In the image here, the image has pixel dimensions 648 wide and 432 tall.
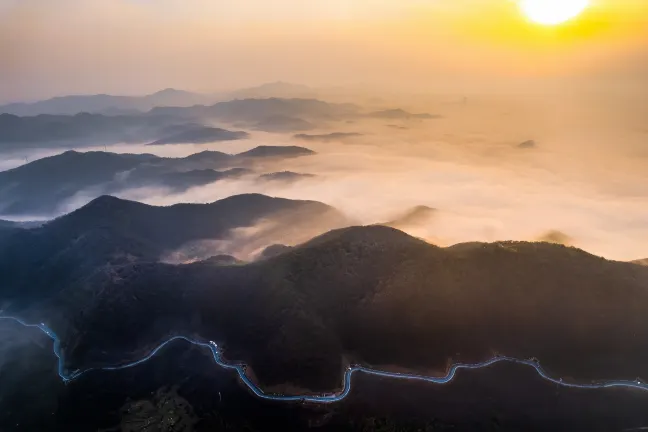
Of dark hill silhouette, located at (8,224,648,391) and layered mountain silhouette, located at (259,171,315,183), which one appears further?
layered mountain silhouette, located at (259,171,315,183)

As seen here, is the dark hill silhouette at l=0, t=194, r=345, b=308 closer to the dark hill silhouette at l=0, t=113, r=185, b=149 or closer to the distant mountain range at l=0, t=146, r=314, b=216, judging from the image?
the distant mountain range at l=0, t=146, r=314, b=216

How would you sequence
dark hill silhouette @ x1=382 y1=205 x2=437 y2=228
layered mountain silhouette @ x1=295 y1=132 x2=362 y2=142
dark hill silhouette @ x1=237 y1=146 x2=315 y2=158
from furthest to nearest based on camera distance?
layered mountain silhouette @ x1=295 y1=132 x2=362 y2=142 → dark hill silhouette @ x1=237 y1=146 x2=315 y2=158 → dark hill silhouette @ x1=382 y1=205 x2=437 y2=228

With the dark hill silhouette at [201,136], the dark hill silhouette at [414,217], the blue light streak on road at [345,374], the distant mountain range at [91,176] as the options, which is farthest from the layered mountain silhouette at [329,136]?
the blue light streak on road at [345,374]

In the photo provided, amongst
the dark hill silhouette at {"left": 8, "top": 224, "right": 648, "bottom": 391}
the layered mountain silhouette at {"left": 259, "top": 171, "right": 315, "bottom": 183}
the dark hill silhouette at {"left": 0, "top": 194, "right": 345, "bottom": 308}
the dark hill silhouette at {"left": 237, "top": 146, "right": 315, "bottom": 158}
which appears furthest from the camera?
the dark hill silhouette at {"left": 237, "top": 146, "right": 315, "bottom": 158}

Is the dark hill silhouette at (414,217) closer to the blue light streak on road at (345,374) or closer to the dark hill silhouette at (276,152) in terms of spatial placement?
the blue light streak on road at (345,374)

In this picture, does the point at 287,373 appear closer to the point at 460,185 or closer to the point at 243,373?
the point at 243,373

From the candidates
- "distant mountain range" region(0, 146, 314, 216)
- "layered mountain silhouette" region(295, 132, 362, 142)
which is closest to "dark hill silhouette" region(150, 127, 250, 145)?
"layered mountain silhouette" region(295, 132, 362, 142)

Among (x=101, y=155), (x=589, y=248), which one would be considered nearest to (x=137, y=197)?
(x=101, y=155)
